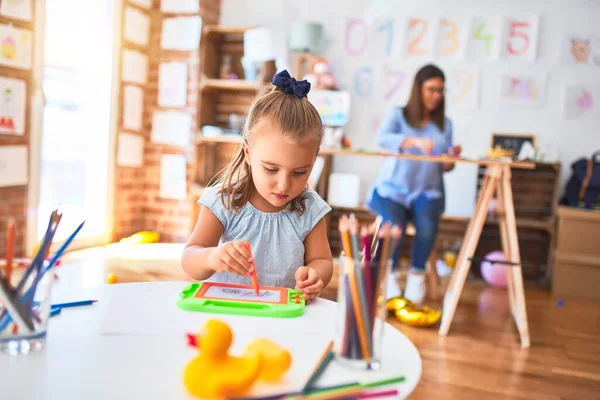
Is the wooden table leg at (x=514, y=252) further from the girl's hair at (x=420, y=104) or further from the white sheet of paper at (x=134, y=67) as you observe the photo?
the white sheet of paper at (x=134, y=67)

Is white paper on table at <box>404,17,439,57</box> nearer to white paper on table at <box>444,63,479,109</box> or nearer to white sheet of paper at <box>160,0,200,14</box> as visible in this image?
white paper on table at <box>444,63,479,109</box>

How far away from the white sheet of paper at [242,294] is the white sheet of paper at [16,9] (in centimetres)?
258

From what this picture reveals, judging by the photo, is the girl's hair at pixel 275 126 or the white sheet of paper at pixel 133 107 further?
the white sheet of paper at pixel 133 107

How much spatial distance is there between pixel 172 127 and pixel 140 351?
367 cm

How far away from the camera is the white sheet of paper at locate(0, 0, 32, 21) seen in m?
2.82

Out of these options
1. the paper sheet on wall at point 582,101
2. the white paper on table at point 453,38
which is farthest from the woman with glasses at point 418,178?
the paper sheet on wall at point 582,101

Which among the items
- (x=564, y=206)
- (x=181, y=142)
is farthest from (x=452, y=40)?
(x=181, y=142)

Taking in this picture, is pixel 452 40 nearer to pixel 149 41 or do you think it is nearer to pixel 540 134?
pixel 540 134

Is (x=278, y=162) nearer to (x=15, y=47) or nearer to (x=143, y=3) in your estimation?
(x=15, y=47)

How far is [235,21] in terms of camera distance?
4379mm

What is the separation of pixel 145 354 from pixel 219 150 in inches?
149

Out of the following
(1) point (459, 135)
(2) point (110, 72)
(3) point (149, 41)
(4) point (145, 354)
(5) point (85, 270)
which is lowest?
(5) point (85, 270)

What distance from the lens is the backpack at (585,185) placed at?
3562 mm

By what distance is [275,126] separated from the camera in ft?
3.70
